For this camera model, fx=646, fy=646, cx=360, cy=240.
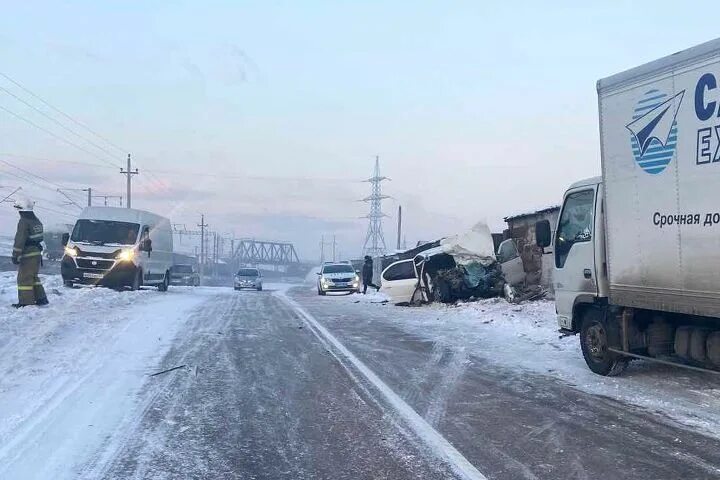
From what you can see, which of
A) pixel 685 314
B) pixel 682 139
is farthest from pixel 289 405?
pixel 682 139

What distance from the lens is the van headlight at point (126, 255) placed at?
2314cm

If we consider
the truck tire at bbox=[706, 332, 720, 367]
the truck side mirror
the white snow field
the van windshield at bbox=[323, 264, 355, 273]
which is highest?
the truck side mirror

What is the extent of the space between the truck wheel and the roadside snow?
14cm

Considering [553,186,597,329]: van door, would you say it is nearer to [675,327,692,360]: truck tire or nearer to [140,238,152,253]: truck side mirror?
[675,327,692,360]: truck tire

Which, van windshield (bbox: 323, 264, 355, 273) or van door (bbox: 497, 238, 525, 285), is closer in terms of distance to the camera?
van door (bbox: 497, 238, 525, 285)

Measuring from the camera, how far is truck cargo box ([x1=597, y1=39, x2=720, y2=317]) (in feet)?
22.4

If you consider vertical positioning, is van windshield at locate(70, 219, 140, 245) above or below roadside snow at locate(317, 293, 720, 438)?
above

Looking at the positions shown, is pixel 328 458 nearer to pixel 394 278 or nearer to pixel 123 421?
pixel 123 421

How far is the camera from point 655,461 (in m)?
5.30

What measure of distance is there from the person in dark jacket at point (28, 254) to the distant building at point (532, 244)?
14.4m

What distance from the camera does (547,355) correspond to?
36.2 ft

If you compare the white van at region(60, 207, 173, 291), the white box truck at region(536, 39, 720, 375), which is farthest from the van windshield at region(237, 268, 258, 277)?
the white box truck at region(536, 39, 720, 375)

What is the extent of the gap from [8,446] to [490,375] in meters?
6.13

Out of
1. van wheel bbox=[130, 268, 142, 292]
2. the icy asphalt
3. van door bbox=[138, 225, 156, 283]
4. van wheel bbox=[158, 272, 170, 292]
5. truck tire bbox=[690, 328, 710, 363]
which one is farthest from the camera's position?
van wheel bbox=[158, 272, 170, 292]
